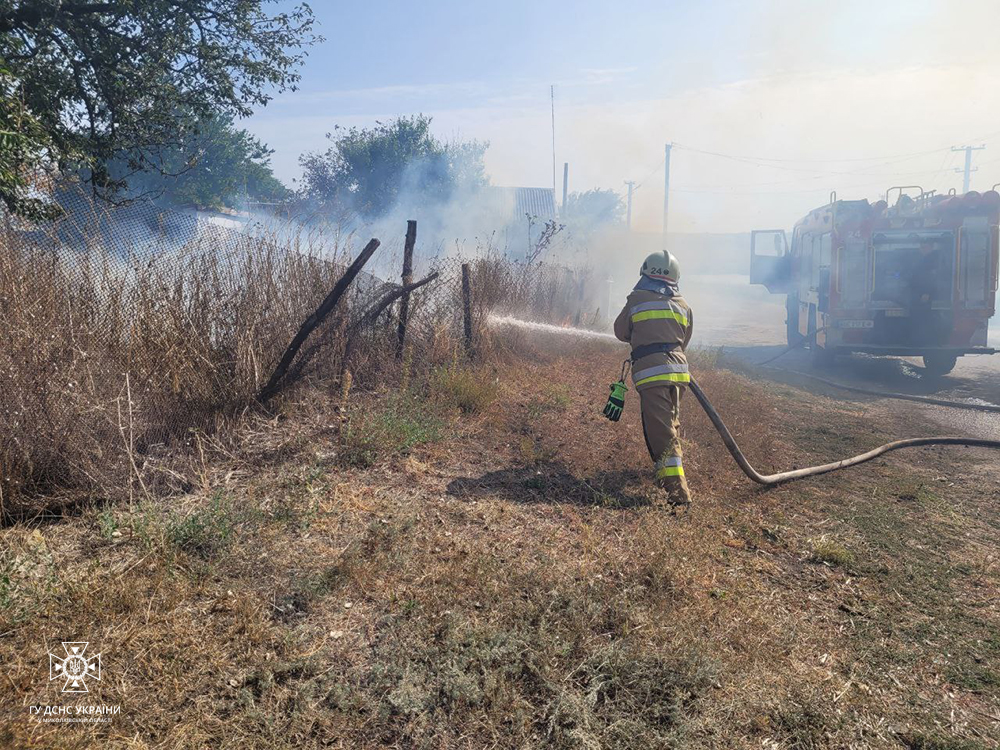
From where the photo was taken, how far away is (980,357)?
50.2 ft

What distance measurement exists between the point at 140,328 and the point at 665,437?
12.1ft

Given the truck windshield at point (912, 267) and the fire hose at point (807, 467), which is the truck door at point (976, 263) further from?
the fire hose at point (807, 467)

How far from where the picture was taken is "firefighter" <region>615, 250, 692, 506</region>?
4809mm

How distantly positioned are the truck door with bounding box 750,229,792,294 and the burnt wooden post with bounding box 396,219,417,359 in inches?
448

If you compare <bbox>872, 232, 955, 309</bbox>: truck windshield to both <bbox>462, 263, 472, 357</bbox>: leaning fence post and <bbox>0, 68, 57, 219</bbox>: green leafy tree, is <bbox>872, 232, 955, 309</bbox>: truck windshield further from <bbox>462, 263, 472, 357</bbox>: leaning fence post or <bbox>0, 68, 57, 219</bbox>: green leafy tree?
<bbox>0, 68, 57, 219</bbox>: green leafy tree

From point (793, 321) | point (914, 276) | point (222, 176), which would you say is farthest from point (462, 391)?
point (222, 176)

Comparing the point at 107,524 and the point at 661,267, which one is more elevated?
the point at 661,267

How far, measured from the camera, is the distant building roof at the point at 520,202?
2964cm

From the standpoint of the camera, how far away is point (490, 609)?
3045 millimetres

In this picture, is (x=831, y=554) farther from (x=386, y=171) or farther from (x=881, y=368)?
(x=386, y=171)

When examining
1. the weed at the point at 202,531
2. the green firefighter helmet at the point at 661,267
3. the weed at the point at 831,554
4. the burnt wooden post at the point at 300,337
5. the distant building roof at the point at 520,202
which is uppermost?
the distant building roof at the point at 520,202

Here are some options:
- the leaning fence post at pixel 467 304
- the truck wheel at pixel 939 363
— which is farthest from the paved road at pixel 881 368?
the leaning fence post at pixel 467 304

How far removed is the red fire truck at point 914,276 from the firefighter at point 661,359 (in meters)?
7.88

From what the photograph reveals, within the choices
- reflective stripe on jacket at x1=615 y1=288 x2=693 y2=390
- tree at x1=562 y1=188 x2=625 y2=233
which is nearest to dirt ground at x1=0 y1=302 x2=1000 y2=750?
reflective stripe on jacket at x1=615 y1=288 x2=693 y2=390
